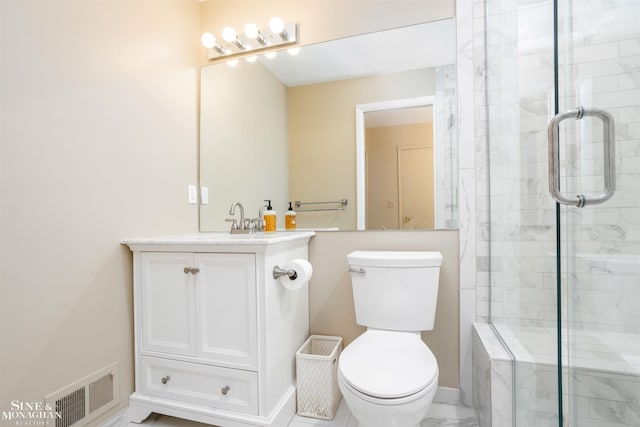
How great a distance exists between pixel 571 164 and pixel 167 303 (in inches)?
64.3

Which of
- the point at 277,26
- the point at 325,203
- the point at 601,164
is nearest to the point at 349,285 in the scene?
the point at 325,203

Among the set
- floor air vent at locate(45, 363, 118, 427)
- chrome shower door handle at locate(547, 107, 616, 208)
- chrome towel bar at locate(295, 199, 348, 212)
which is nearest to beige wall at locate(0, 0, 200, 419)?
floor air vent at locate(45, 363, 118, 427)

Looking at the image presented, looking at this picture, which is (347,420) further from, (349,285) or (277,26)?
(277,26)

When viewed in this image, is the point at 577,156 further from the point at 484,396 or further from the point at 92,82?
the point at 92,82

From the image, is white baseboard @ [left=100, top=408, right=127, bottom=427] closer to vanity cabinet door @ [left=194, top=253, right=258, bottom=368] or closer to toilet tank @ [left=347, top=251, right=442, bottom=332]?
vanity cabinet door @ [left=194, top=253, right=258, bottom=368]

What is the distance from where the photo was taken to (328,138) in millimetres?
1777

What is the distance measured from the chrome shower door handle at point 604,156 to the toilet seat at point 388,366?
71 cm

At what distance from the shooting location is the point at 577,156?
39.4 inches

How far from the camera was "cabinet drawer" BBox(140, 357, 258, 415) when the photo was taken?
4.22 ft

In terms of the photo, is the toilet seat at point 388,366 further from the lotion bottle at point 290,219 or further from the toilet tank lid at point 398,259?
the lotion bottle at point 290,219

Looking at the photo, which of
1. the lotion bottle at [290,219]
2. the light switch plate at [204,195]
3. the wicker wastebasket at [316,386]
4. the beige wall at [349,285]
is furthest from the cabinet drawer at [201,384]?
the light switch plate at [204,195]

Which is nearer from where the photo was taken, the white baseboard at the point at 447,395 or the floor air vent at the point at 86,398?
the floor air vent at the point at 86,398

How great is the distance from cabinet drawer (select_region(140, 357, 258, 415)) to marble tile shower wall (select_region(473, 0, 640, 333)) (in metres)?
1.14

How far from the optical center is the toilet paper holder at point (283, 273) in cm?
133
